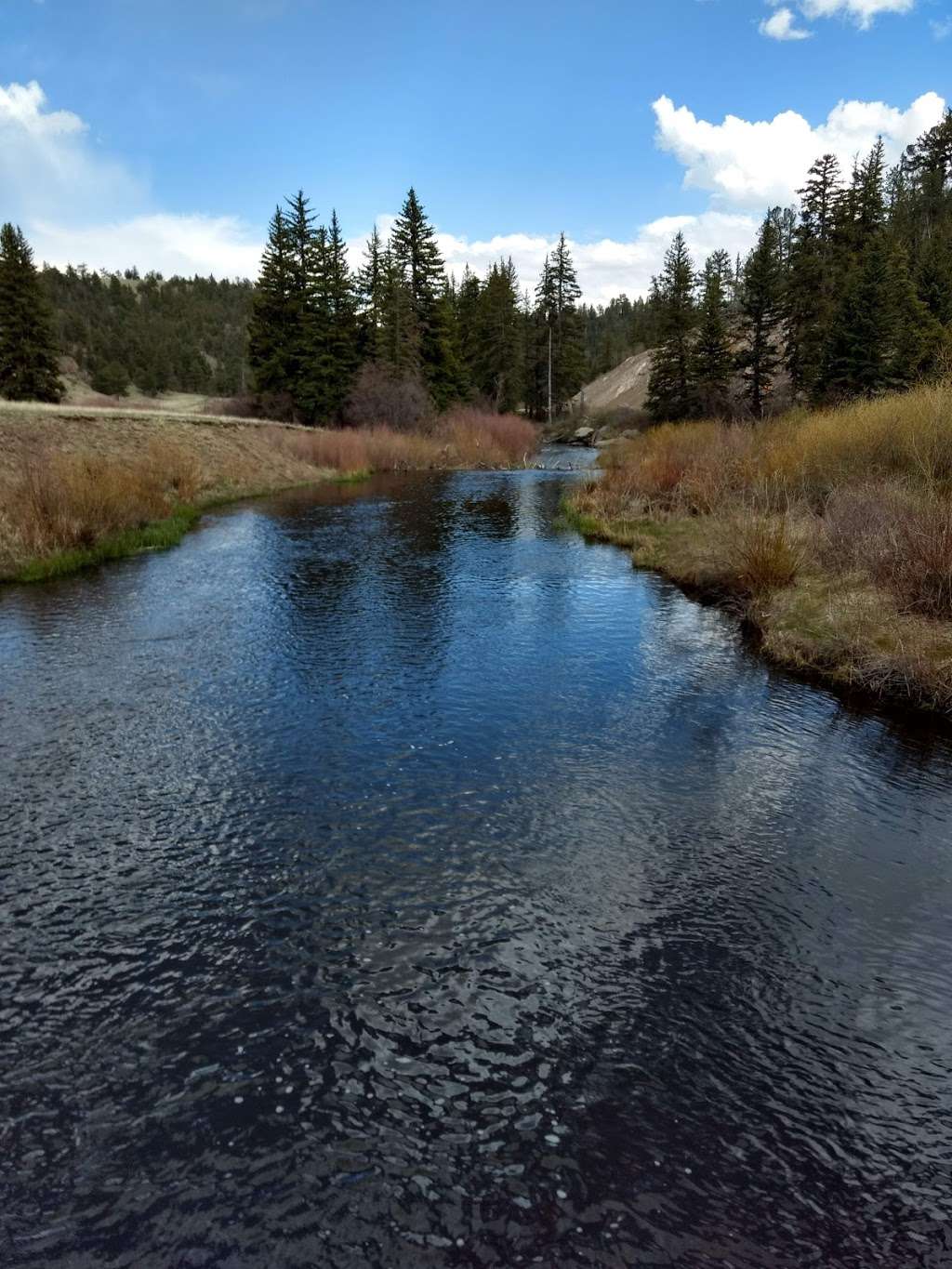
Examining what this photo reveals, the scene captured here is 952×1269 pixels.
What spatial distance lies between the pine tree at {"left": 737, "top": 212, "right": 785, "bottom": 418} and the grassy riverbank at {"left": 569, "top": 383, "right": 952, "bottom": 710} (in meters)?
25.6

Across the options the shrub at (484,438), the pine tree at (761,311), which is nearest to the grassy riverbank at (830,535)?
the shrub at (484,438)

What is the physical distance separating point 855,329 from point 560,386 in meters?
44.7

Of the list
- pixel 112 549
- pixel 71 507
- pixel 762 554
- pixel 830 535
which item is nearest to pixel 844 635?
pixel 762 554

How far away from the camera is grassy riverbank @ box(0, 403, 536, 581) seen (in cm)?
1747

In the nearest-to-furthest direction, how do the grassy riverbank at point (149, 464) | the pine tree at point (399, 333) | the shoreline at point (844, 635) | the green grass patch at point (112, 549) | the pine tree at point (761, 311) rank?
the shoreline at point (844, 635) → the green grass patch at point (112, 549) → the grassy riverbank at point (149, 464) → the pine tree at point (761, 311) → the pine tree at point (399, 333)

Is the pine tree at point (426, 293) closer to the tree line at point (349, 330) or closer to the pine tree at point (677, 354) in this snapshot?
the tree line at point (349, 330)

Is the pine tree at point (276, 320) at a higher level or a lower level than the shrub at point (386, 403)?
higher

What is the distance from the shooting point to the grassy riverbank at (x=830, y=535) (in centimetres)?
1071

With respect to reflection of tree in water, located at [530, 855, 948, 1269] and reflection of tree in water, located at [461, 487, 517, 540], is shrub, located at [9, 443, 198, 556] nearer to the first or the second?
reflection of tree in water, located at [461, 487, 517, 540]

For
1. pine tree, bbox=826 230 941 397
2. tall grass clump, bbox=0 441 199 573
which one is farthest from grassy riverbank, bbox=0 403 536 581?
pine tree, bbox=826 230 941 397

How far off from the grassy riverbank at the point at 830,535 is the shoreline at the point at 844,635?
24 mm

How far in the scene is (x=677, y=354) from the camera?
49.9 metres

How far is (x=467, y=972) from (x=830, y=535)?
40.4 feet

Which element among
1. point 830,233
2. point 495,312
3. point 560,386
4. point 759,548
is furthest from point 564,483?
point 560,386
